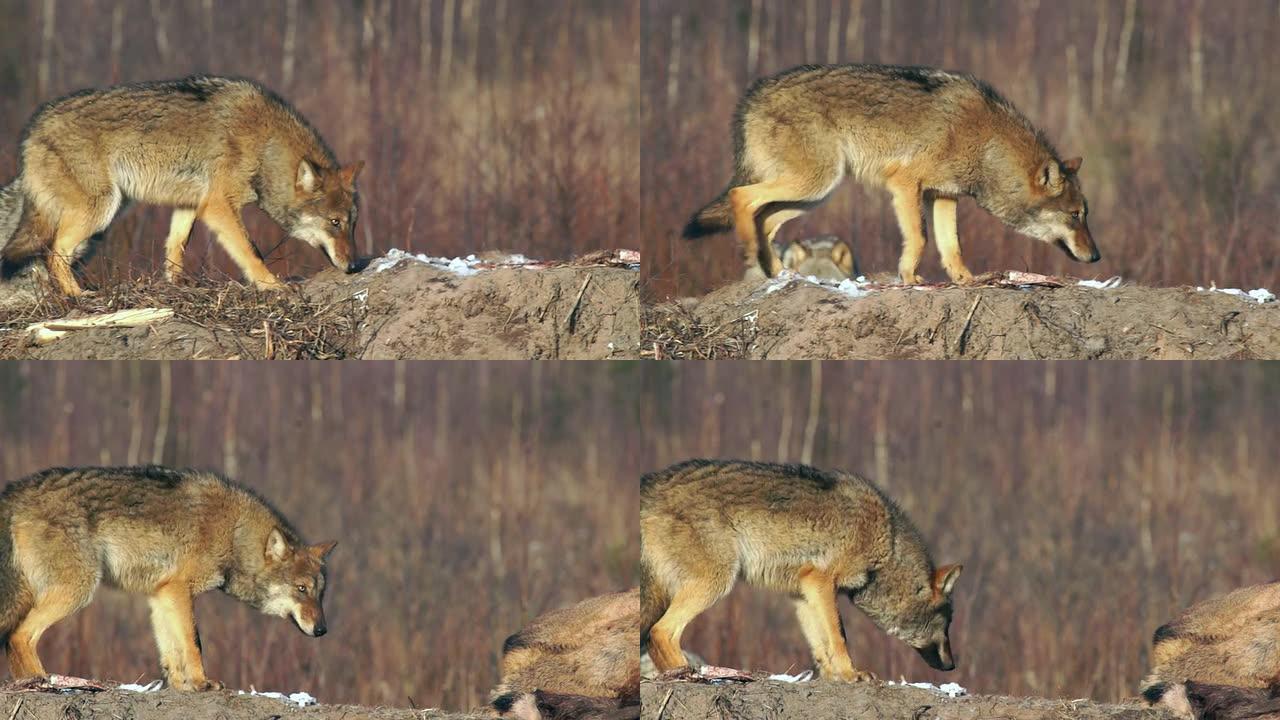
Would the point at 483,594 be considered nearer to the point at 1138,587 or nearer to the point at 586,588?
the point at 586,588

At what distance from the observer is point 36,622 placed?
32.2 ft

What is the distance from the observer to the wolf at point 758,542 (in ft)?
32.0

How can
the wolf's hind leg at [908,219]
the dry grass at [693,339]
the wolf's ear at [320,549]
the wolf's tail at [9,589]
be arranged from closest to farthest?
the wolf's tail at [9,589]
the wolf's ear at [320,549]
the dry grass at [693,339]
the wolf's hind leg at [908,219]

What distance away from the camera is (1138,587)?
14.7 m

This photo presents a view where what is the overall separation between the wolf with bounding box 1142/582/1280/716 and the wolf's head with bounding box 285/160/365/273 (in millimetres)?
6124

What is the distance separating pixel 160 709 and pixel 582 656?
2325mm

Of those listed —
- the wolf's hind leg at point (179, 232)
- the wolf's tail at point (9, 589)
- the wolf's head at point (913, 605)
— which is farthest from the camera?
the wolf's hind leg at point (179, 232)

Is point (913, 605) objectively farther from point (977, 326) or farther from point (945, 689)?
point (977, 326)

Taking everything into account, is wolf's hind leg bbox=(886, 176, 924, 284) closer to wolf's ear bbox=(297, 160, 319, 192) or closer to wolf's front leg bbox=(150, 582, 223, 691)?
wolf's ear bbox=(297, 160, 319, 192)

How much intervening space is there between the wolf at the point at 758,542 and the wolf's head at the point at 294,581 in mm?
2293

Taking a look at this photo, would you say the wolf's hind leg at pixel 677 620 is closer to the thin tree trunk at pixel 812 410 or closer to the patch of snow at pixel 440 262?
the patch of snow at pixel 440 262

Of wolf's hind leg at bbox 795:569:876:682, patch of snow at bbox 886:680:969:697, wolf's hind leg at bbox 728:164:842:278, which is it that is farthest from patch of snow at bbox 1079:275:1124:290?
patch of snow at bbox 886:680:969:697

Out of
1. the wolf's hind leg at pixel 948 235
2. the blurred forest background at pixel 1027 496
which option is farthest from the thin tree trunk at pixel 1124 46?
the wolf's hind leg at pixel 948 235

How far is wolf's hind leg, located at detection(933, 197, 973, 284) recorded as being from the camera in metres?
12.1
